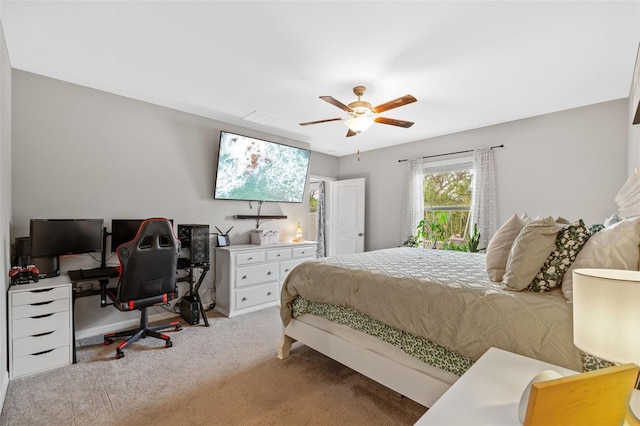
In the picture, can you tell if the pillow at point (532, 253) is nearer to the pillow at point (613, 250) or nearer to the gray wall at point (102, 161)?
the pillow at point (613, 250)

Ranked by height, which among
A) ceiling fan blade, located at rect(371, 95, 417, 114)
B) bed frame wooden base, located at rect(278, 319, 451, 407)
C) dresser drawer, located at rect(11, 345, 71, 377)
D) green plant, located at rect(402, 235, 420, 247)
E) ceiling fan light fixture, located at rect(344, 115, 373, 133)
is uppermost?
ceiling fan blade, located at rect(371, 95, 417, 114)

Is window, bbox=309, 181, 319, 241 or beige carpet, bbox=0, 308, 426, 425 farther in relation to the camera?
window, bbox=309, 181, 319, 241

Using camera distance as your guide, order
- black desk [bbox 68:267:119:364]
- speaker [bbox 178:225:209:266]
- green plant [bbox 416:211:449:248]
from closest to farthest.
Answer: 1. black desk [bbox 68:267:119:364]
2. speaker [bbox 178:225:209:266]
3. green plant [bbox 416:211:449:248]

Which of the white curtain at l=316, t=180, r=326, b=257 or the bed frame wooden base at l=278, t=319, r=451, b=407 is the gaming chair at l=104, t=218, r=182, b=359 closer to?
the bed frame wooden base at l=278, t=319, r=451, b=407

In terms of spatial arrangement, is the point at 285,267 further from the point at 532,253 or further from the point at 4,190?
the point at 532,253

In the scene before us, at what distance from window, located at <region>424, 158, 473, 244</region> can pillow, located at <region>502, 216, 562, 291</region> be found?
306cm

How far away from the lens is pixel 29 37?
222cm

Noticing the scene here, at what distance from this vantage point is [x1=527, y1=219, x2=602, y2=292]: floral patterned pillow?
5.11ft

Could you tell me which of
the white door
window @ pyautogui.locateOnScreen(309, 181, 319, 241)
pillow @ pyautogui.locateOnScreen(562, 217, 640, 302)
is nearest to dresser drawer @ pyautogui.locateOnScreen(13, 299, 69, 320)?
pillow @ pyautogui.locateOnScreen(562, 217, 640, 302)

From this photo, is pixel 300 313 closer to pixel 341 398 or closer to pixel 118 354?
pixel 341 398

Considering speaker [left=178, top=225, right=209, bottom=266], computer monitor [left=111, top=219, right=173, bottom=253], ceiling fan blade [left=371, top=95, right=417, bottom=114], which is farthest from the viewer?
speaker [left=178, top=225, right=209, bottom=266]

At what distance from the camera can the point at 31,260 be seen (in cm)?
262

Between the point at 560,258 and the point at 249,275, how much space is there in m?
3.20

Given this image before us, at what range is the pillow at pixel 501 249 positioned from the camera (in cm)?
188
